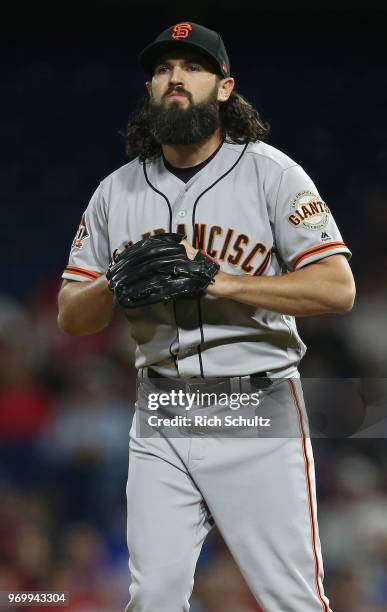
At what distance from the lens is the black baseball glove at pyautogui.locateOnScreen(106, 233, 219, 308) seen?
1.44m

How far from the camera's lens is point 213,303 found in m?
1.56

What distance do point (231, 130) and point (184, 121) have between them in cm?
16

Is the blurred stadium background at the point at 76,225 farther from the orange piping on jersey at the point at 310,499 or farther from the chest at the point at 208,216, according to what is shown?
the chest at the point at 208,216

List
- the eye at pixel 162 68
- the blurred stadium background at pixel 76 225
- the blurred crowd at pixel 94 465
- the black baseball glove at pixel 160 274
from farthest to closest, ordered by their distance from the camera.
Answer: the blurred stadium background at pixel 76 225 → the blurred crowd at pixel 94 465 → the eye at pixel 162 68 → the black baseball glove at pixel 160 274

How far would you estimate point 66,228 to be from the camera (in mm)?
3414

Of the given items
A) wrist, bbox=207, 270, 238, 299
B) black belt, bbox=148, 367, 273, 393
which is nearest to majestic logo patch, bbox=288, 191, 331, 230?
wrist, bbox=207, 270, 238, 299

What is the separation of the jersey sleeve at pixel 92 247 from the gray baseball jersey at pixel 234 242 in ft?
0.20

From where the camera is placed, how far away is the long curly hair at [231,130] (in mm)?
1723

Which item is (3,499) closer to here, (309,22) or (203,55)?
(203,55)

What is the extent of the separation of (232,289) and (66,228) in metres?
2.06

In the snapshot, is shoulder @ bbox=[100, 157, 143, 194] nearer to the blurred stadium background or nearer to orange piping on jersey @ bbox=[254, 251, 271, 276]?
orange piping on jersey @ bbox=[254, 251, 271, 276]

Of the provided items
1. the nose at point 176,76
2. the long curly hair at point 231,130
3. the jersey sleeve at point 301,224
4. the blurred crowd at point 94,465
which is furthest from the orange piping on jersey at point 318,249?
the blurred crowd at point 94,465

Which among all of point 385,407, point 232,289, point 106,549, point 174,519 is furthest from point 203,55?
point 106,549

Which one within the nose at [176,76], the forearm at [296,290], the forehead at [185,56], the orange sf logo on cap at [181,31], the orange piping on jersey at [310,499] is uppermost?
the orange sf logo on cap at [181,31]
